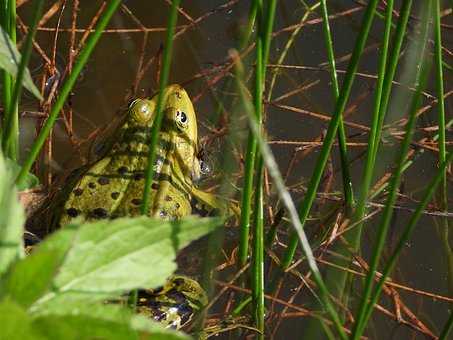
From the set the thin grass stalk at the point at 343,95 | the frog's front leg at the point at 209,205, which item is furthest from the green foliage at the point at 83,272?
the frog's front leg at the point at 209,205

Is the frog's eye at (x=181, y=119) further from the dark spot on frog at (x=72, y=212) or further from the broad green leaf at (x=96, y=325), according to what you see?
the broad green leaf at (x=96, y=325)

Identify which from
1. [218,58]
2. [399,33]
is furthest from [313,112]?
[399,33]

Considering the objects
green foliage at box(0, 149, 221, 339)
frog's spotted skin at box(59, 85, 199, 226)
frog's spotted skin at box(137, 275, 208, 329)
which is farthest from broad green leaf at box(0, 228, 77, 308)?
frog's spotted skin at box(59, 85, 199, 226)

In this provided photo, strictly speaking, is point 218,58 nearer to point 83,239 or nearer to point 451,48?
point 451,48

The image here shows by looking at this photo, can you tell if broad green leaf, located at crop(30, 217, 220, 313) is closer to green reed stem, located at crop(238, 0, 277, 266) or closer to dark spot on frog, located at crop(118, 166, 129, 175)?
green reed stem, located at crop(238, 0, 277, 266)

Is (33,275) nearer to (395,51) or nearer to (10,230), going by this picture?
(10,230)

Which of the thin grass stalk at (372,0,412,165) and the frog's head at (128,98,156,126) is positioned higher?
the thin grass stalk at (372,0,412,165)
